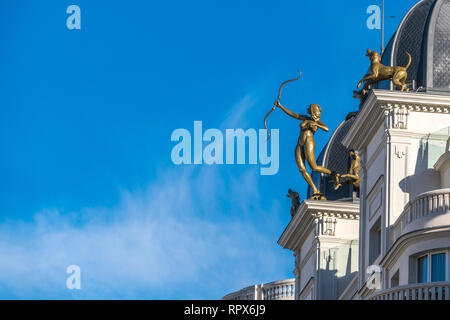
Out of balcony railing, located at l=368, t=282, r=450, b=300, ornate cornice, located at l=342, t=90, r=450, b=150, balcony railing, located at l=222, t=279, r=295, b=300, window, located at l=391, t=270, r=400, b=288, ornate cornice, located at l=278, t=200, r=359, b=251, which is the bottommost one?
balcony railing, located at l=368, t=282, r=450, b=300

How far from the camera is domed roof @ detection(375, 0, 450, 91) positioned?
63.6 meters

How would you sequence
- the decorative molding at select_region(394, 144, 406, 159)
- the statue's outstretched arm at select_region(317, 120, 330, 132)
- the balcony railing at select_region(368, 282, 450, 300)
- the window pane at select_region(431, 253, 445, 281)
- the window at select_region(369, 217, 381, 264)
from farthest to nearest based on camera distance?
1. the statue's outstretched arm at select_region(317, 120, 330, 132)
2. the window at select_region(369, 217, 381, 264)
3. the decorative molding at select_region(394, 144, 406, 159)
4. the window pane at select_region(431, 253, 445, 281)
5. the balcony railing at select_region(368, 282, 450, 300)

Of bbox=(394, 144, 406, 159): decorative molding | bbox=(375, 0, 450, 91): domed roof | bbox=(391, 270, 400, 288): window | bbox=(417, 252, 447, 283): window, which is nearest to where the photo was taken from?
bbox=(417, 252, 447, 283): window

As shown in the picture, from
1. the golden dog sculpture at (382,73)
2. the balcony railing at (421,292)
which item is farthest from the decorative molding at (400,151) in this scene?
the balcony railing at (421,292)

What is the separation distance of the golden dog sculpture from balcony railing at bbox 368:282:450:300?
9981 mm

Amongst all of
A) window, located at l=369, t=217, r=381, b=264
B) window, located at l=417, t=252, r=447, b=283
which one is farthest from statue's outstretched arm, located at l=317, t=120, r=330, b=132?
window, located at l=417, t=252, r=447, b=283

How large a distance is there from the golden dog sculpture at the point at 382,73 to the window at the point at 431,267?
7.73 metres

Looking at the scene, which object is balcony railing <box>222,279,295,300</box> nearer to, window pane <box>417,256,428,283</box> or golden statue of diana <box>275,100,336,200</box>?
golden statue of diana <box>275,100,336,200</box>

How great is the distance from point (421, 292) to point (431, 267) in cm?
269

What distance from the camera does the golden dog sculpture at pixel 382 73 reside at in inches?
2482

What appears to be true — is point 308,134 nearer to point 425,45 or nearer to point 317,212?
point 317,212
